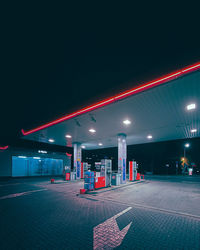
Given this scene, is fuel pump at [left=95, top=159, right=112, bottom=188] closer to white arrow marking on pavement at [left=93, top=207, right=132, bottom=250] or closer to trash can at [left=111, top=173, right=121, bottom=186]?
trash can at [left=111, top=173, right=121, bottom=186]

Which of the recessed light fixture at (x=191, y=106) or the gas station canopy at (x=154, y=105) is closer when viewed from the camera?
the gas station canopy at (x=154, y=105)

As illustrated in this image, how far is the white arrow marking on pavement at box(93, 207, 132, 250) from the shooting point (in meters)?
3.15

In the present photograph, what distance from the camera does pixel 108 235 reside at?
11.7 ft

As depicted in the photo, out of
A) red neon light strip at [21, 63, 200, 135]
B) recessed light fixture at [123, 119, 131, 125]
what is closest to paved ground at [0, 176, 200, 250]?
red neon light strip at [21, 63, 200, 135]

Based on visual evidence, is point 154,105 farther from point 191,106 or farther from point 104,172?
point 104,172

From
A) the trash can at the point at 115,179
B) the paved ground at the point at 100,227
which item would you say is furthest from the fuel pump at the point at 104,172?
the paved ground at the point at 100,227

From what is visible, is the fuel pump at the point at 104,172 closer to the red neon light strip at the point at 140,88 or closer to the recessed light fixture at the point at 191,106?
the red neon light strip at the point at 140,88

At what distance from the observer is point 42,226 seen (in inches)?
162

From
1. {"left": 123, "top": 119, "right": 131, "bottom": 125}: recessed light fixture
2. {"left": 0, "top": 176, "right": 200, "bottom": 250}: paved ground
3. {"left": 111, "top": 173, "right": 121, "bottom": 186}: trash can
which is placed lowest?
{"left": 111, "top": 173, "right": 121, "bottom": 186}: trash can

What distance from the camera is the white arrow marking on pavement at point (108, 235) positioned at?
3.15 metres

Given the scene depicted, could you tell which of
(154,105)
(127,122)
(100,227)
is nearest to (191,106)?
(154,105)

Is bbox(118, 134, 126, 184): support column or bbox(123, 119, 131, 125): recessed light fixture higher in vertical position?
bbox(123, 119, 131, 125): recessed light fixture

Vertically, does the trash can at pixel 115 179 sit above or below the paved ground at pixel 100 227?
below

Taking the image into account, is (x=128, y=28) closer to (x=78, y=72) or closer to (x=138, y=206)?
(x=78, y=72)
